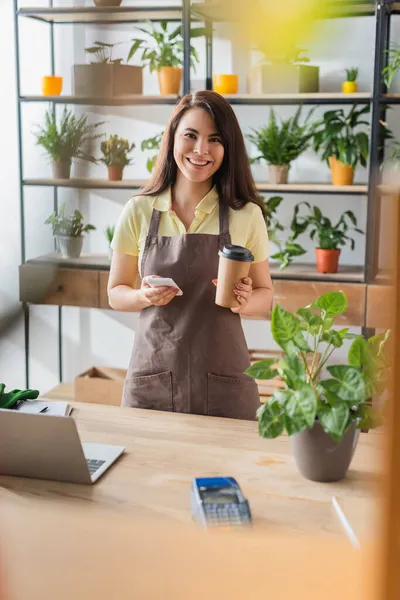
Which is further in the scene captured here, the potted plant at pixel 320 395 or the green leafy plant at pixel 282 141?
the green leafy plant at pixel 282 141

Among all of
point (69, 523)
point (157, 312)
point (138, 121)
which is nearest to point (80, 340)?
point (138, 121)

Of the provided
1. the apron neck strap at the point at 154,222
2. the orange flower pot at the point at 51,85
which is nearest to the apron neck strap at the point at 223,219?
the apron neck strap at the point at 154,222

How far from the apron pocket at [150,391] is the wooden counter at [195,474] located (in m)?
0.23

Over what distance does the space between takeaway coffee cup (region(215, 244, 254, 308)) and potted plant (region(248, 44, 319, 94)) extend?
6.21ft

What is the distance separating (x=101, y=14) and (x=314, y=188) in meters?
1.26

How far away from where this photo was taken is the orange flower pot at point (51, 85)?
11.9ft

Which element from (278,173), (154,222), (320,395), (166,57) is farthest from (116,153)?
(320,395)

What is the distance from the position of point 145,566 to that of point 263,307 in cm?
163

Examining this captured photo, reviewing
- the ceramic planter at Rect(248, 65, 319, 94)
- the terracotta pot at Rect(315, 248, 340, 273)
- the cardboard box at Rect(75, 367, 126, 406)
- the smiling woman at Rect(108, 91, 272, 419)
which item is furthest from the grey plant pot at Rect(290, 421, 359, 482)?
the ceramic planter at Rect(248, 65, 319, 94)

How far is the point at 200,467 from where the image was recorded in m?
1.28

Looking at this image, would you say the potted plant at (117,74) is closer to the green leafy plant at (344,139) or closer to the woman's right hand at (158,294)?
the green leafy plant at (344,139)

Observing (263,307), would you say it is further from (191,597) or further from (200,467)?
(191,597)

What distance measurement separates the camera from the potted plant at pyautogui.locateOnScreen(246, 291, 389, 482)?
1.09 meters

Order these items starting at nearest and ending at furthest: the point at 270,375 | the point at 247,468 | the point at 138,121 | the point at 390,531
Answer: the point at 390,531 → the point at 270,375 → the point at 247,468 → the point at 138,121
